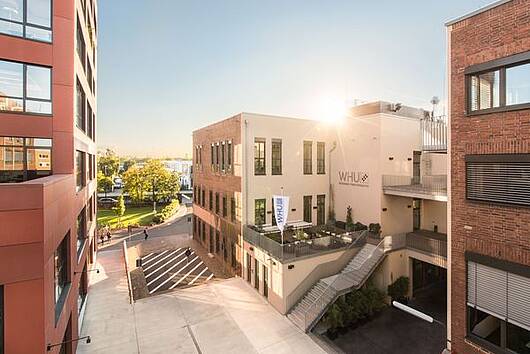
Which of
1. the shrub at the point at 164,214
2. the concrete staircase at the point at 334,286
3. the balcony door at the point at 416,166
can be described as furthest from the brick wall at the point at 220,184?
the shrub at the point at 164,214

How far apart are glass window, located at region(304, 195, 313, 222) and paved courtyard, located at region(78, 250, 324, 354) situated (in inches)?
234

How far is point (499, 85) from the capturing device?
7.36 m

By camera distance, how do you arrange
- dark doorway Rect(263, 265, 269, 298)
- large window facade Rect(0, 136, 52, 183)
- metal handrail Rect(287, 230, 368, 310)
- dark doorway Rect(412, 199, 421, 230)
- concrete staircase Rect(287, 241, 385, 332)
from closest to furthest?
large window facade Rect(0, 136, 52, 183)
concrete staircase Rect(287, 241, 385, 332)
metal handrail Rect(287, 230, 368, 310)
dark doorway Rect(263, 265, 269, 298)
dark doorway Rect(412, 199, 421, 230)

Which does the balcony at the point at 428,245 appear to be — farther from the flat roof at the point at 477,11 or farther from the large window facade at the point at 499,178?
the flat roof at the point at 477,11

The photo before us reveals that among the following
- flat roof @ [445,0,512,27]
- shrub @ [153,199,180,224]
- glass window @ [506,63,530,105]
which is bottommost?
shrub @ [153,199,180,224]

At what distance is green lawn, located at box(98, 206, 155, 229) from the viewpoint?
3732cm

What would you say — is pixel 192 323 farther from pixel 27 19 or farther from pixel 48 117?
pixel 27 19

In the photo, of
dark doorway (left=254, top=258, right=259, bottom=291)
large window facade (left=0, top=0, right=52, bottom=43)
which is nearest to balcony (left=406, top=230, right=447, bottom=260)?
dark doorway (left=254, top=258, right=259, bottom=291)

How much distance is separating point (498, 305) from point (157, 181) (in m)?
47.3

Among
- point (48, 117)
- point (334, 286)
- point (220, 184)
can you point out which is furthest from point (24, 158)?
point (334, 286)

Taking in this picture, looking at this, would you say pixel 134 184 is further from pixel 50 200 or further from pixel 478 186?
pixel 478 186

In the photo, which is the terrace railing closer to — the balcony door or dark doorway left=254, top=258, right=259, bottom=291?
dark doorway left=254, top=258, right=259, bottom=291

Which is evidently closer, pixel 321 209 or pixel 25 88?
pixel 25 88

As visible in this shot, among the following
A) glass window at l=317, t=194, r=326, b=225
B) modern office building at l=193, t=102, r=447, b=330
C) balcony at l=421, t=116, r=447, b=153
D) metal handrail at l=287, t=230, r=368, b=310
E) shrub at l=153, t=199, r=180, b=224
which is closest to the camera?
metal handrail at l=287, t=230, r=368, b=310
